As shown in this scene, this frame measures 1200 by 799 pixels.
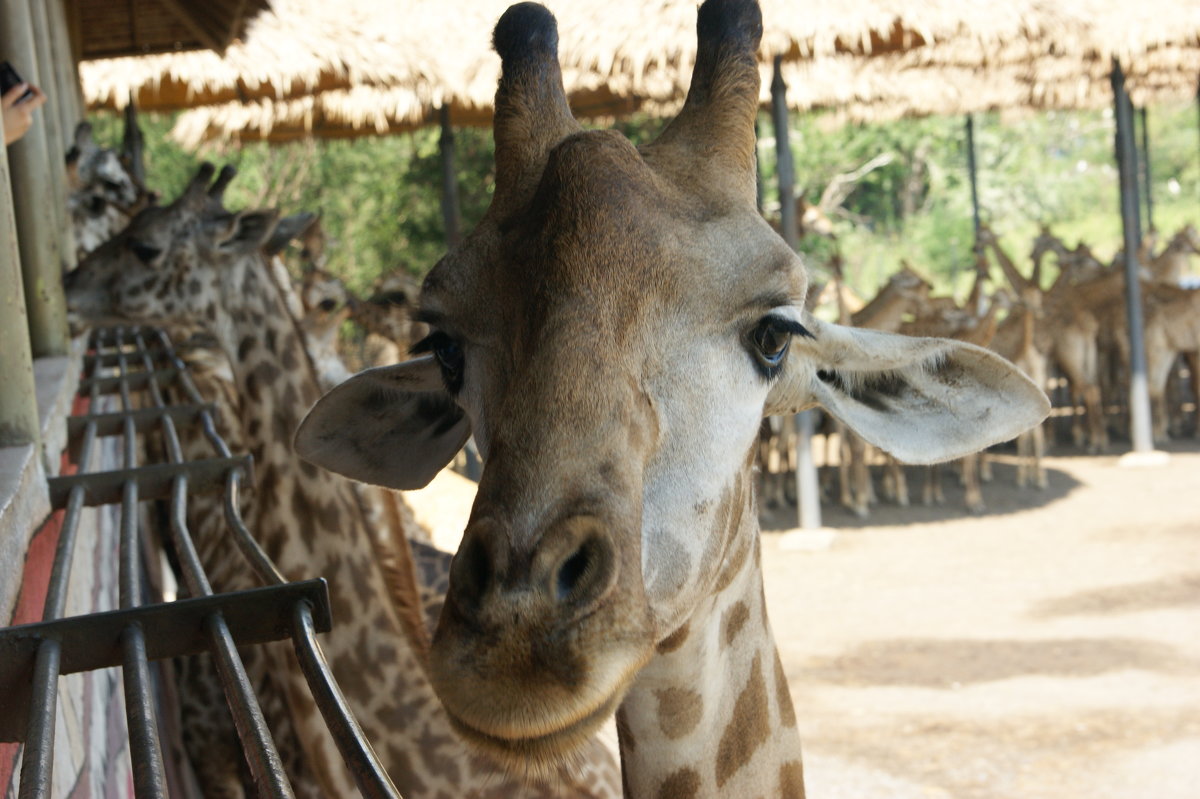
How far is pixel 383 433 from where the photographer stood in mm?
2475

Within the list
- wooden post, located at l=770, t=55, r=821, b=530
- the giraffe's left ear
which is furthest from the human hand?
wooden post, located at l=770, t=55, r=821, b=530

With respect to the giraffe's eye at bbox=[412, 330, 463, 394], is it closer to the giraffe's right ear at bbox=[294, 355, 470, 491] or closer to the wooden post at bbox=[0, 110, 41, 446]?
the giraffe's right ear at bbox=[294, 355, 470, 491]

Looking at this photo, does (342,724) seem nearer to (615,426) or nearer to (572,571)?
(572,571)

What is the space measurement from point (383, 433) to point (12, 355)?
2.30 feet

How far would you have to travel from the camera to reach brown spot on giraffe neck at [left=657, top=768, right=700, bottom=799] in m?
2.08

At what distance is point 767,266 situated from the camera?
1957 millimetres

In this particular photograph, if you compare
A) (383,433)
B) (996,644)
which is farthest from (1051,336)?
(383,433)

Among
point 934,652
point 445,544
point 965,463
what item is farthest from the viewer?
point 965,463

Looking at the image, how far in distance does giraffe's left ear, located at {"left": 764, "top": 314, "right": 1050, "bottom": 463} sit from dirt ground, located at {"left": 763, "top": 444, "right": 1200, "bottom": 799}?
11.4ft

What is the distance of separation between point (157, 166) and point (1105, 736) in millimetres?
16301

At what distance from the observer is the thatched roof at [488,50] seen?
10289 mm

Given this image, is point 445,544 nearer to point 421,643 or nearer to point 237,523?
point 421,643

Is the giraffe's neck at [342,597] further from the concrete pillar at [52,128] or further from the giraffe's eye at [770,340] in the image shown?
the concrete pillar at [52,128]

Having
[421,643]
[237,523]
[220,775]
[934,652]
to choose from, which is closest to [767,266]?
[237,523]
